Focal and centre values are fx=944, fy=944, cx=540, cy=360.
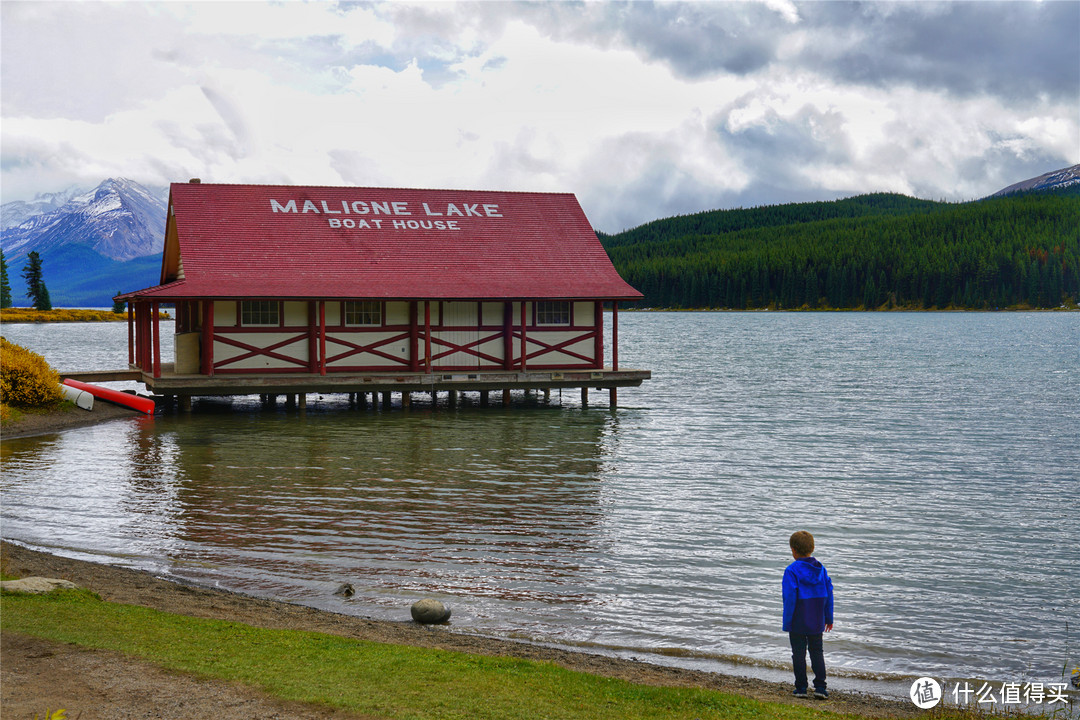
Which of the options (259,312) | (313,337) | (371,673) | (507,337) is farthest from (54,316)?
(371,673)

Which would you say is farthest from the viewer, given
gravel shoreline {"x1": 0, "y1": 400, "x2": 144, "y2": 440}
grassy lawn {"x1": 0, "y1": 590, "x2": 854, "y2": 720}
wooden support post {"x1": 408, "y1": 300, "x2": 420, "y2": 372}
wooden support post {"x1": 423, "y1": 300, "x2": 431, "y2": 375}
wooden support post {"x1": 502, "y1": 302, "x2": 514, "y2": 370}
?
wooden support post {"x1": 502, "y1": 302, "x2": 514, "y2": 370}

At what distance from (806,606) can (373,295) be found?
A: 22.2m

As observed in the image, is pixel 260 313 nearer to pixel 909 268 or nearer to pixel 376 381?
pixel 376 381

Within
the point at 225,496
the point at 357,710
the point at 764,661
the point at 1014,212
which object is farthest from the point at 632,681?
the point at 1014,212

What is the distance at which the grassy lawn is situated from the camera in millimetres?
7617

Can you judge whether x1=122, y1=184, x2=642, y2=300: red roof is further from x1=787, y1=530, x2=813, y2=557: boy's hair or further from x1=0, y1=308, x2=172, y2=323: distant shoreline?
x1=0, y1=308, x2=172, y2=323: distant shoreline

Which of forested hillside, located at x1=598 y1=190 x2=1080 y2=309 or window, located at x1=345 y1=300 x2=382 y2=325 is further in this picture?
forested hillside, located at x1=598 y1=190 x2=1080 y2=309

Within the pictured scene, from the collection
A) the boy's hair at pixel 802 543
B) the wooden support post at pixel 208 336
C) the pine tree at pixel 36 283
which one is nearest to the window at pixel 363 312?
the wooden support post at pixel 208 336

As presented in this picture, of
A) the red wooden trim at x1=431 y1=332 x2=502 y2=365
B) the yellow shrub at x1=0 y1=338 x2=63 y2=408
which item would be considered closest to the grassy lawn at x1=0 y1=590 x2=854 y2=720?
the yellow shrub at x1=0 y1=338 x2=63 y2=408

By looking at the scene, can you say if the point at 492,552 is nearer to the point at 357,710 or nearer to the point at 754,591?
the point at 754,591

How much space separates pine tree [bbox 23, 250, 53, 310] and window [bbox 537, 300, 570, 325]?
116224mm

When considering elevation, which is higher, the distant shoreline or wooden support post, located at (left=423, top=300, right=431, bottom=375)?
the distant shoreline

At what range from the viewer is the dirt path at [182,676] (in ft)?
23.4

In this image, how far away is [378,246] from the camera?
1237 inches
